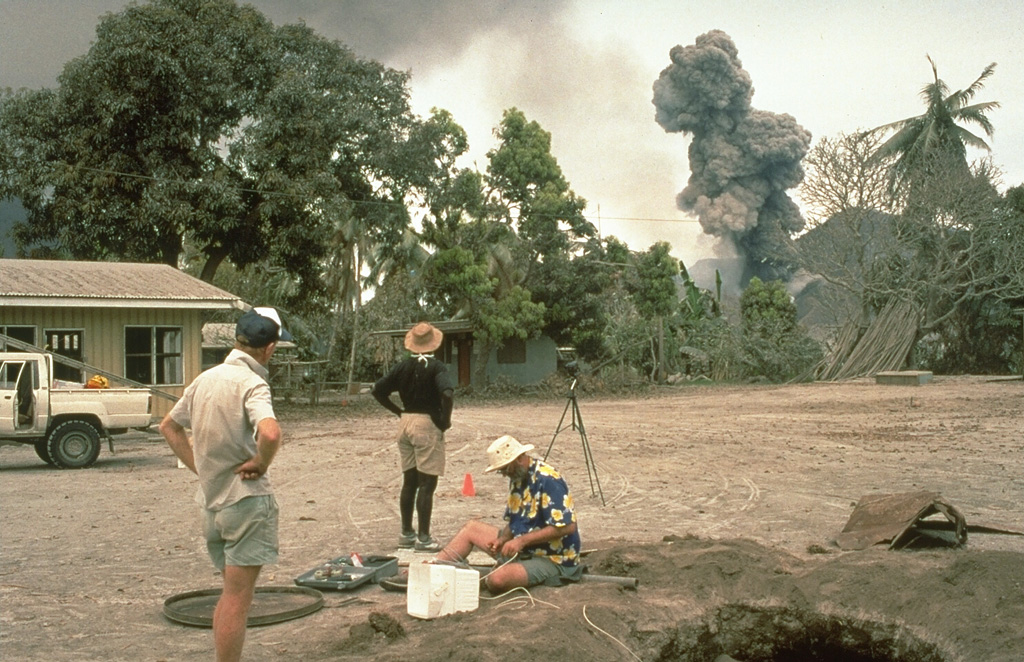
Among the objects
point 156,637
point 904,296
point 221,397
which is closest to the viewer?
point 221,397

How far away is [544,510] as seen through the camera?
6598mm

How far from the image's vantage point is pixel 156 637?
6.07 metres

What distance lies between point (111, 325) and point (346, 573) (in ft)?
58.5

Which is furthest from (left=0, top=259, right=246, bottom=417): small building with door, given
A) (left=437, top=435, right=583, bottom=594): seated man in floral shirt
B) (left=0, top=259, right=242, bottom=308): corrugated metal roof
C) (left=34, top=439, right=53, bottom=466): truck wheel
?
(left=437, top=435, right=583, bottom=594): seated man in floral shirt

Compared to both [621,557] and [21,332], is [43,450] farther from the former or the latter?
[621,557]

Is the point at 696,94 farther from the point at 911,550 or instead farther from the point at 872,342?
the point at 911,550

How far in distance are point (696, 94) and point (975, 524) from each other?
70.7 meters

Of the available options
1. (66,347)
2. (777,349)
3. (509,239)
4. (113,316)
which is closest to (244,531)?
(66,347)

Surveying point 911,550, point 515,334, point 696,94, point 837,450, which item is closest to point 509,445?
point 911,550

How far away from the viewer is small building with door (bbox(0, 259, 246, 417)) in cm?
2150

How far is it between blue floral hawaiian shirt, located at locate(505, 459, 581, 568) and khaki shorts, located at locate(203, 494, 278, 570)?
231cm

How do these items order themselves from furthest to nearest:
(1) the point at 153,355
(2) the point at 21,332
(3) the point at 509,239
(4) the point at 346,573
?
1. (3) the point at 509,239
2. (1) the point at 153,355
3. (2) the point at 21,332
4. (4) the point at 346,573

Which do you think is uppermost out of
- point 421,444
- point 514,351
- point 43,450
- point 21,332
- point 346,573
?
point 21,332

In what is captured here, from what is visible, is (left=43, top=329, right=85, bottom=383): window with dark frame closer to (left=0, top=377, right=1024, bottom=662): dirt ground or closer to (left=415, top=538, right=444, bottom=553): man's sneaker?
(left=0, top=377, right=1024, bottom=662): dirt ground
